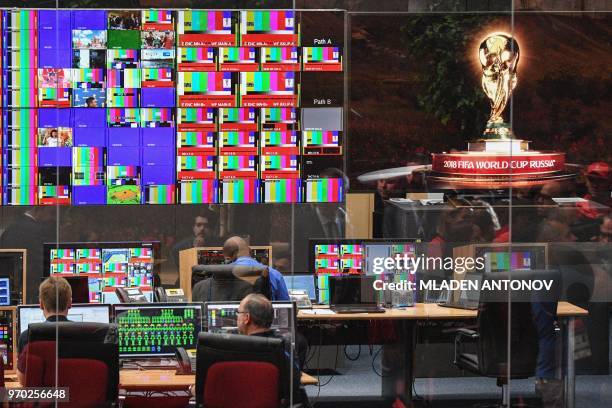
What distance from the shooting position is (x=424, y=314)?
681 cm

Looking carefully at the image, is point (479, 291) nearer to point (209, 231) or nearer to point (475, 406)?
point (475, 406)

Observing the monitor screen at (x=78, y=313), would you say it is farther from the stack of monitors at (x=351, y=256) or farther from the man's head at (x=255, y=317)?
the stack of monitors at (x=351, y=256)

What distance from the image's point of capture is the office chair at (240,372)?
20.2 ft

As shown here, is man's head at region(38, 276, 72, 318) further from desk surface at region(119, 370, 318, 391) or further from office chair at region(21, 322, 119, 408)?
desk surface at region(119, 370, 318, 391)

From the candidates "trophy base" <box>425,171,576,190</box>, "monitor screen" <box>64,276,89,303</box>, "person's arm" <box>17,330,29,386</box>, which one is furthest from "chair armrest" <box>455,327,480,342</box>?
"person's arm" <box>17,330,29,386</box>

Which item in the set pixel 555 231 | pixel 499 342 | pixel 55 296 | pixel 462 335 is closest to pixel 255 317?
pixel 55 296

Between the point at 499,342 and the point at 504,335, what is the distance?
0.14 ft

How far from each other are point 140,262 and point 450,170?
5.15 ft

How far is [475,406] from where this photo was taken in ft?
22.8

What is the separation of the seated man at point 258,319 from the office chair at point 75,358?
63 cm

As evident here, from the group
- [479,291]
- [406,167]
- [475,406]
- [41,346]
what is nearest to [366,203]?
[406,167]

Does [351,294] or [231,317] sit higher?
[351,294]

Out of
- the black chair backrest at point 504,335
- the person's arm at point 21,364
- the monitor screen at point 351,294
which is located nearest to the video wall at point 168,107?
the monitor screen at point 351,294

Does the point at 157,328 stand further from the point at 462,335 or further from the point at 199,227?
the point at 462,335
